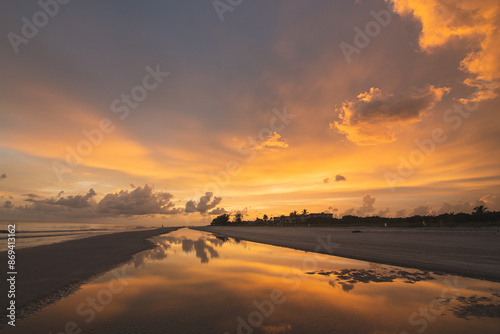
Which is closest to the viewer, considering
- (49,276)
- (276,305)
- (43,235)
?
(276,305)

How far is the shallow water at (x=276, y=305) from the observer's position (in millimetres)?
6922

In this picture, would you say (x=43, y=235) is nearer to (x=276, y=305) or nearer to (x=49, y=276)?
(x=49, y=276)

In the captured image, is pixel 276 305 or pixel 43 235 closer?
pixel 276 305

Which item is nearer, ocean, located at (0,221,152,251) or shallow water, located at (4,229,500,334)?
shallow water, located at (4,229,500,334)

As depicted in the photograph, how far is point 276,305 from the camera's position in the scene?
896cm

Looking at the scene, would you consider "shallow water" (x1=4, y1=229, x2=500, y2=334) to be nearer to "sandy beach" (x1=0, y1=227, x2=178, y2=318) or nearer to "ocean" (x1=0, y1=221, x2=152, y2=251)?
"sandy beach" (x1=0, y1=227, x2=178, y2=318)

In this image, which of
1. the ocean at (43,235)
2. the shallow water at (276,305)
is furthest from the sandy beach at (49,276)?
the ocean at (43,235)

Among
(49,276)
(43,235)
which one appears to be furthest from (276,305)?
(43,235)

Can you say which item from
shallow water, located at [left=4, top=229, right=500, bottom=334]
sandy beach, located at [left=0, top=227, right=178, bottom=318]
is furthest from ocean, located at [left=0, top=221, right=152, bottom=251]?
shallow water, located at [left=4, top=229, right=500, bottom=334]

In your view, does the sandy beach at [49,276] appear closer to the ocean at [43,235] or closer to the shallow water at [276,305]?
the shallow water at [276,305]

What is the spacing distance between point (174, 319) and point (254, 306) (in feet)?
9.57

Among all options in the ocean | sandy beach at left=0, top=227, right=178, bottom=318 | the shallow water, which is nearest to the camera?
the shallow water

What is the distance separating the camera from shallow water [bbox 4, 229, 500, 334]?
6922mm

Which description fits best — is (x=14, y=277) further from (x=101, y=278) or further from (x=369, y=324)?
(x=369, y=324)
